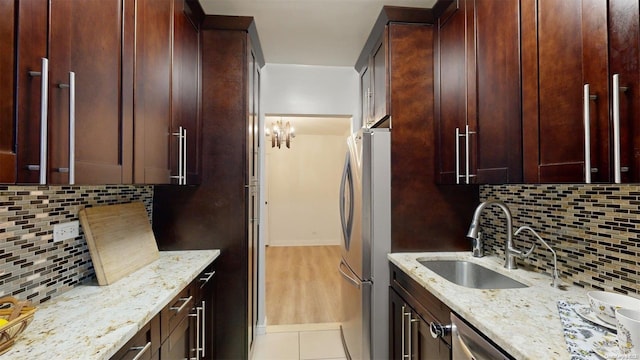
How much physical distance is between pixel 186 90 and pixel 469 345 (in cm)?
191

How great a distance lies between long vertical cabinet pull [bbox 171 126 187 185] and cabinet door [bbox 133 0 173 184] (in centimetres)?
12

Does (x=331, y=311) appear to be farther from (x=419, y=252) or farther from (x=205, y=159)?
(x=205, y=159)

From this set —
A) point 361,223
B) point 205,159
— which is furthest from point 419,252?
point 205,159

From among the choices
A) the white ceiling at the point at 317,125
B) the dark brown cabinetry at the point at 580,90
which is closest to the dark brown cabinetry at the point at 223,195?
the dark brown cabinetry at the point at 580,90

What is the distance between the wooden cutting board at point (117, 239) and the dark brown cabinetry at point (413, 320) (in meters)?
1.46

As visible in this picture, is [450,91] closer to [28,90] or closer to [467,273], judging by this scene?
[467,273]

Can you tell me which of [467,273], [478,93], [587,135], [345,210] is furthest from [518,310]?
[345,210]

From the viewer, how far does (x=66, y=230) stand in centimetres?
128

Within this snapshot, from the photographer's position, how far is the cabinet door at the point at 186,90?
5.33 feet

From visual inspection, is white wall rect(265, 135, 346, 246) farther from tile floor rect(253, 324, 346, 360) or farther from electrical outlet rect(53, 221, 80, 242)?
electrical outlet rect(53, 221, 80, 242)

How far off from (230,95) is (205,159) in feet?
1.52

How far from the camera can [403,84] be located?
193 cm

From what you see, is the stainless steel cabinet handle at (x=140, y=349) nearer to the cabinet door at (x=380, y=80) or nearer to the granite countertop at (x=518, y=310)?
the granite countertop at (x=518, y=310)

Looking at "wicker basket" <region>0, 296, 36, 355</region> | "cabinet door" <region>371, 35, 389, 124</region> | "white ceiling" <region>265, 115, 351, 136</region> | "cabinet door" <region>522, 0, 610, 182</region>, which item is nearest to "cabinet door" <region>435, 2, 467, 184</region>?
"cabinet door" <region>371, 35, 389, 124</region>
